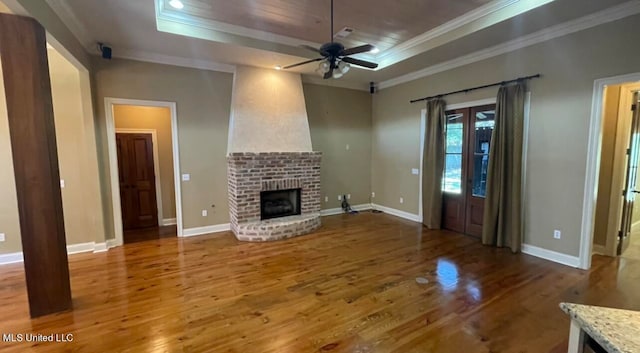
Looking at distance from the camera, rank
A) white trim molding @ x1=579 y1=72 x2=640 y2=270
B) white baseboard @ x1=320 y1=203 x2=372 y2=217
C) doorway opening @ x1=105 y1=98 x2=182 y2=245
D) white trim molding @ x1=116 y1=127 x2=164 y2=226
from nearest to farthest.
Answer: white trim molding @ x1=579 y1=72 x2=640 y2=270 → doorway opening @ x1=105 y1=98 x2=182 y2=245 → white trim molding @ x1=116 y1=127 x2=164 y2=226 → white baseboard @ x1=320 y1=203 x2=372 y2=217

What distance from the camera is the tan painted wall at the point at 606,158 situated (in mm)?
3893

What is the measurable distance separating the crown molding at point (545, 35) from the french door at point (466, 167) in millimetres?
805

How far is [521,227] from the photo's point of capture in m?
4.21

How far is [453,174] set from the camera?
17.5 ft

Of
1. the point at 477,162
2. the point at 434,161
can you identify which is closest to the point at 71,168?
the point at 434,161

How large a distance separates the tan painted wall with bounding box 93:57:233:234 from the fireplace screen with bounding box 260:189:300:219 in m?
0.75

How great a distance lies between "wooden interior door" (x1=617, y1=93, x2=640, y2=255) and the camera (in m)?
3.95

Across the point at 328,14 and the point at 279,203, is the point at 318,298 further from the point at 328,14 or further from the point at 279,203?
the point at 328,14

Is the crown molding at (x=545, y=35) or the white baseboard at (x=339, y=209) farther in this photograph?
the white baseboard at (x=339, y=209)

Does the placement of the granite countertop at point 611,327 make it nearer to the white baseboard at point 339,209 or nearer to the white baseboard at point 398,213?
the white baseboard at point 398,213

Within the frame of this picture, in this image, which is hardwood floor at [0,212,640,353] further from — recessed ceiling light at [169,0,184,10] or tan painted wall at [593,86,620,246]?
recessed ceiling light at [169,0,184,10]

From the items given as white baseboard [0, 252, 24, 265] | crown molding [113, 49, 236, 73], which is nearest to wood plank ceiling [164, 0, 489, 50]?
crown molding [113, 49, 236, 73]

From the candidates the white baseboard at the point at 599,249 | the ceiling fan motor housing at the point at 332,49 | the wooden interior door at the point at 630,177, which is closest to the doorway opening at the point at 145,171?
the ceiling fan motor housing at the point at 332,49

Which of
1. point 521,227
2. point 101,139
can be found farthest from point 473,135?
point 101,139
